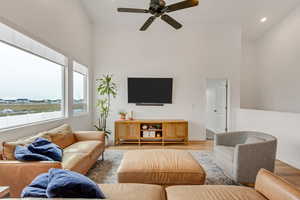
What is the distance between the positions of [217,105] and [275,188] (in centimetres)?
537

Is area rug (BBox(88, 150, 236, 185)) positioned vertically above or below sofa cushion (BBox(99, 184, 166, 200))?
below

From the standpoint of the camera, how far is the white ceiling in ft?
14.6

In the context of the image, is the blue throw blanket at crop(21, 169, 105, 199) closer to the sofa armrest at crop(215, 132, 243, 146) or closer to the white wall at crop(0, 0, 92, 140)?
the white wall at crop(0, 0, 92, 140)

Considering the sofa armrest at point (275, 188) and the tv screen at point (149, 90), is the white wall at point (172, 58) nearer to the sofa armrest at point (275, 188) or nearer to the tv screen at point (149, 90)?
Answer: the tv screen at point (149, 90)

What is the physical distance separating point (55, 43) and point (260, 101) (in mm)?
6630

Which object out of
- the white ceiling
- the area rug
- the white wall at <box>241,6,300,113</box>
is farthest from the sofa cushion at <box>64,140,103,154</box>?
the white wall at <box>241,6,300,113</box>

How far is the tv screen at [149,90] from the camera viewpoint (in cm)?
516

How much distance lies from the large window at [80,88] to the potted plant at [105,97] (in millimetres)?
402

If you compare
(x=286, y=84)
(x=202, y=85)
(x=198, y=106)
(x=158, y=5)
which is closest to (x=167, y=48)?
(x=202, y=85)

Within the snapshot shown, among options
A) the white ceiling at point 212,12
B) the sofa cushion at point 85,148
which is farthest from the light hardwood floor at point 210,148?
the white ceiling at point 212,12

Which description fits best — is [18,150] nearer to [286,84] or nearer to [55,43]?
[55,43]

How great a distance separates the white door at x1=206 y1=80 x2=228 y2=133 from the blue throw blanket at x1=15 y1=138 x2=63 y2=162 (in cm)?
500

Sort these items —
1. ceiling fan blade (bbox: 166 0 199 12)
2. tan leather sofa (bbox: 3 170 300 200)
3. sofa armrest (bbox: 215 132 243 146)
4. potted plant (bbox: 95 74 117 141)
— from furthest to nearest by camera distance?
potted plant (bbox: 95 74 117 141), sofa armrest (bbox: 215 132 243 146), ceiling fan blade (bbox: 166 0 199 12), tan leather sofa (bbox: 3 170 300 200)

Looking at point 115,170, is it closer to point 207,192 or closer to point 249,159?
point 207,192
